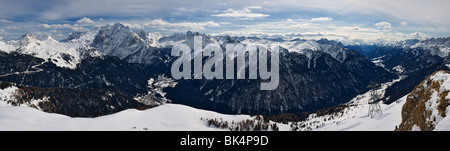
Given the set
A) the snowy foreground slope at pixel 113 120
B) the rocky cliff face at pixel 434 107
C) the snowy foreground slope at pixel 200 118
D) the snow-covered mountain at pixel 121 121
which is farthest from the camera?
the snow-covered mountain at pixel 121 121

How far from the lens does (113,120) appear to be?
14488cm

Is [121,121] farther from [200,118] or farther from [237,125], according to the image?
[237,125]

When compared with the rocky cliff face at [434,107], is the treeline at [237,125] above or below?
below

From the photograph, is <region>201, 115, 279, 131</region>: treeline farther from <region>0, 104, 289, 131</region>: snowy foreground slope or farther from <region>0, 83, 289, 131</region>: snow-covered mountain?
<region>0, 104, 289, 131</region>: snowy foreground slope

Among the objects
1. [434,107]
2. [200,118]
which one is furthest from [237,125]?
[434,107]

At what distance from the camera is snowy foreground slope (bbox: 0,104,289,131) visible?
354ft

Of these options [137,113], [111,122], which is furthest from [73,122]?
[137,113]

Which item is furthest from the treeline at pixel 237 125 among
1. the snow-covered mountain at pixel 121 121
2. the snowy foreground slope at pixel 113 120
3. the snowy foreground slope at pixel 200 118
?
the snowy foreground slope at pixel 113 120

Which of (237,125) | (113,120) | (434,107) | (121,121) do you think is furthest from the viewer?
(237,125)

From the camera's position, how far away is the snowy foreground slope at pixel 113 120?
354ft

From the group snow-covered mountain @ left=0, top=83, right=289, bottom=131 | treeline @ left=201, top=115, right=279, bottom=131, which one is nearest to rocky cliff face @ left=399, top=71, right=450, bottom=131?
snow-covered mountain @ left=0, top=83, right=289, bottom=131

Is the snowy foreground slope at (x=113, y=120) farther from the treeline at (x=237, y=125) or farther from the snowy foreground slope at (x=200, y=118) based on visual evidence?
the treeline at (x=237, y=125)
